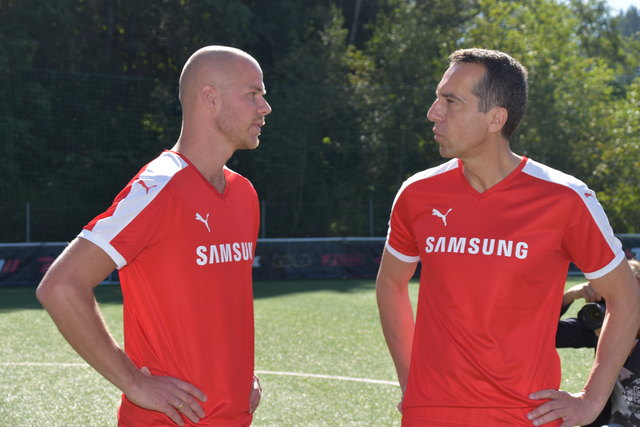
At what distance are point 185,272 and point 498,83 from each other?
125 centimetres

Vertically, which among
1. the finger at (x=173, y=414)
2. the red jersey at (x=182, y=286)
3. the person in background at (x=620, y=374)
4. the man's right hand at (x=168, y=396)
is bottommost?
the person in background at (x=620, y=374)

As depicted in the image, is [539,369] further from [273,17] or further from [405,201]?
[273,17]

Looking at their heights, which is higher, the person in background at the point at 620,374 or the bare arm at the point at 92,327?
the bare arm at the point at 92,327

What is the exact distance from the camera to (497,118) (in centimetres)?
323

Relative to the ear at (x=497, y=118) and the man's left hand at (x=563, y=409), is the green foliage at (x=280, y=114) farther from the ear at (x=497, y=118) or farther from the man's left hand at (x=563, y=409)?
the man's left hand at (x=563, y=409)

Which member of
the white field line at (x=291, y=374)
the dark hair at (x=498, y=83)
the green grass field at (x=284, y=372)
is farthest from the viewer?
the white field line at (x=291, y=374)

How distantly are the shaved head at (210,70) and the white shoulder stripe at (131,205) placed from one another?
37 centimetres

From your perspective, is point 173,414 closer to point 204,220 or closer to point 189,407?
point 189,407

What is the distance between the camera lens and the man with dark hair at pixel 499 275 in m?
3.04

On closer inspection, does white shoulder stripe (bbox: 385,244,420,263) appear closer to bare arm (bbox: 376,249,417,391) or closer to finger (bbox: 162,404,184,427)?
bare arm (bbox: 376,249,417,391)

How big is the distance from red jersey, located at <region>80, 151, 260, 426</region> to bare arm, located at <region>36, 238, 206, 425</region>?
8 centimetres

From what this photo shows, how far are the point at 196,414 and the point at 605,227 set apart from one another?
1480 mm

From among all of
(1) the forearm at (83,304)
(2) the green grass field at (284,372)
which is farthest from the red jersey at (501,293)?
(2) the green grass field at (284,372)

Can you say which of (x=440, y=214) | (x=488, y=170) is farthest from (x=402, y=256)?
(x=488, y=170)
